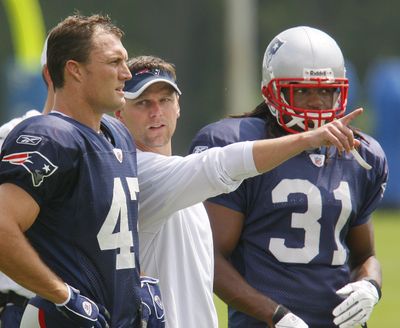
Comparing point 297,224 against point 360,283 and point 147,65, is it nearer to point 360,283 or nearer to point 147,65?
point 360,283

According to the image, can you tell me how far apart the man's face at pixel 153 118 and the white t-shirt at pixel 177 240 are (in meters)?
0.13

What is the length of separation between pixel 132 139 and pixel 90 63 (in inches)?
15.7

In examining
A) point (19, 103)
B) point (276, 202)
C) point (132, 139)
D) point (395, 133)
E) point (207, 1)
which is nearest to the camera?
point (132, 139)

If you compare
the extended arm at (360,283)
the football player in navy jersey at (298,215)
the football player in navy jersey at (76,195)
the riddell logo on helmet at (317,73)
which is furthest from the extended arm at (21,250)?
the riddell logo on helmet at (317,73)

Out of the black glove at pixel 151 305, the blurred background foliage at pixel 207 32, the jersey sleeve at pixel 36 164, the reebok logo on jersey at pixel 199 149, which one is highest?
the jersey sleeve at pixel 36 164

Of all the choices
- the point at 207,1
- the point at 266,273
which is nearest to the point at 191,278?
the point at 266,273

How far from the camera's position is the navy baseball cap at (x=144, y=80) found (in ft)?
15.2

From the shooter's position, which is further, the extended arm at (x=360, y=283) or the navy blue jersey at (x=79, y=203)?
the extended arm at (x=360, y=283)

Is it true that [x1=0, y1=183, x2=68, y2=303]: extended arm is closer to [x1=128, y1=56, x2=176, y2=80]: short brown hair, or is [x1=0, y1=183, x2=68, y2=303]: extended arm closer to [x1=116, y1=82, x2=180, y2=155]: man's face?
[x1=116, y1=82, x2=180, y2=155]: man's face

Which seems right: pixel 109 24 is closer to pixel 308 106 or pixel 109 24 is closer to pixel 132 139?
pixel 132 139

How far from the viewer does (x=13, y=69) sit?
2306 centimetres

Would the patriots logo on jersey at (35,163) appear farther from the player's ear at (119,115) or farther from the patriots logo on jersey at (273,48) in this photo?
the patriots logo on jersey at (273,48)

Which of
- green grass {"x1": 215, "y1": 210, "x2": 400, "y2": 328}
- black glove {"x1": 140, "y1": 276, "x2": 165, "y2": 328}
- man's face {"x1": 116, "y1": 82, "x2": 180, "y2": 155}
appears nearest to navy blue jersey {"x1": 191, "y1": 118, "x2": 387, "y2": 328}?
man's face {"x1": 116, "y1": 82, "x2": 180, "y2": 155}

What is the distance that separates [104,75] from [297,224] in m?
1.18
